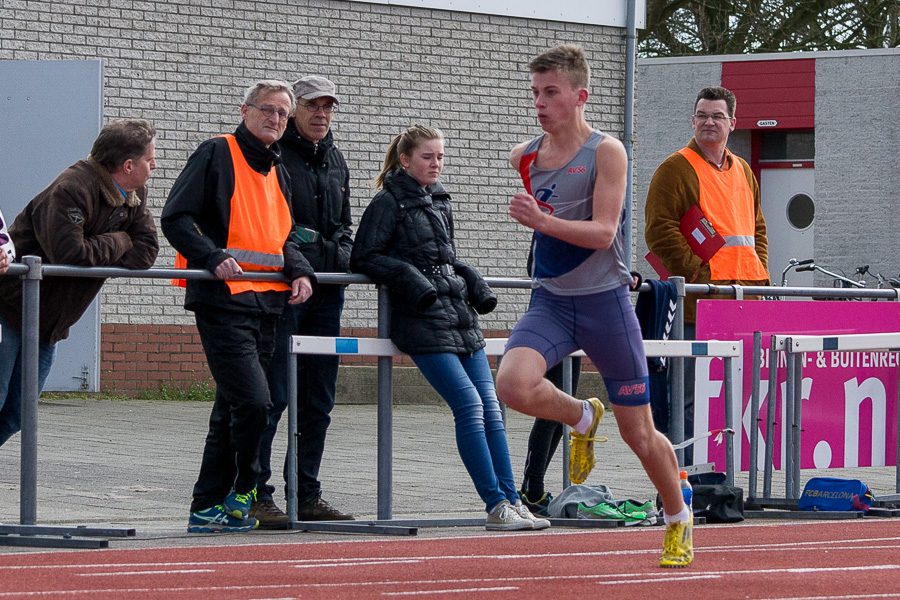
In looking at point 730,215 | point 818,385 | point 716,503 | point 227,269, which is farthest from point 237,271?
point 818,385

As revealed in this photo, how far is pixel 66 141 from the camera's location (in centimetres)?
1465

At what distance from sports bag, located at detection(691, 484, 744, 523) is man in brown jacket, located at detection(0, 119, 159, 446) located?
3.27m

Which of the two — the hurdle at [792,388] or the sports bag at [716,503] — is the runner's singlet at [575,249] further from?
the hurdle at [792,388]

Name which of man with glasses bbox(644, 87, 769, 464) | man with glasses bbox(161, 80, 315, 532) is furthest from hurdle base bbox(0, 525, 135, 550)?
man with glasses bbox(644, 87, 769, 464)

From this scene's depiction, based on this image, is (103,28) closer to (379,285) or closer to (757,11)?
(379,285)

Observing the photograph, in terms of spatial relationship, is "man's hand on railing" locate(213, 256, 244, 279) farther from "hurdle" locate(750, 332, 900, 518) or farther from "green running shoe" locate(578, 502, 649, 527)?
"hurdle" locate(750, 332, 900, 518)

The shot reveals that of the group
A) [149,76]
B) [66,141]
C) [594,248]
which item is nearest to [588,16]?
[149,76]

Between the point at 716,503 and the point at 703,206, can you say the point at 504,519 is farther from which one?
the point at 703,206

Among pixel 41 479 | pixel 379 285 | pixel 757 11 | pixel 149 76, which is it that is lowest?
pixel 41 479

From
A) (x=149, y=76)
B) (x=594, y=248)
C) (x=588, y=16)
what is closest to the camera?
(x=594, y=248)

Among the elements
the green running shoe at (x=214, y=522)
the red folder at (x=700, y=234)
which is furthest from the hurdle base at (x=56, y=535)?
the red folder at (x=700, y=234)

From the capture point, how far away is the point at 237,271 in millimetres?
7238

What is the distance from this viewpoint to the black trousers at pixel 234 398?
23.7 ft

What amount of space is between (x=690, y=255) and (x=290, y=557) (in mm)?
3671
